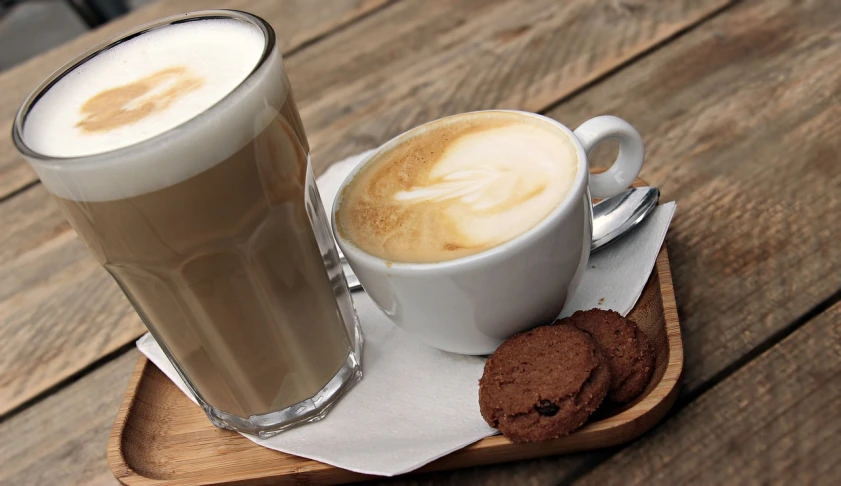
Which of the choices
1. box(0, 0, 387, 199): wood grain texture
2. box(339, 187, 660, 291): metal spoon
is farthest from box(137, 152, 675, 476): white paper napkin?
box(0, 0, 387, 199): wood grain texture

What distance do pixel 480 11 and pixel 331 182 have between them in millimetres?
561

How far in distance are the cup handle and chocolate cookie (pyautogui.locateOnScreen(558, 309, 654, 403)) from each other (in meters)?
0.12

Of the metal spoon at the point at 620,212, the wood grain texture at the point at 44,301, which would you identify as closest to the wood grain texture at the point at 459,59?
the wood grain texture at the point at 44,301

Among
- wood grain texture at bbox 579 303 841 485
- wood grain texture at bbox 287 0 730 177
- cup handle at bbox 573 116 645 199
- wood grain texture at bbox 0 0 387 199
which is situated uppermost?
cup handle at bbox 573 116 645 199

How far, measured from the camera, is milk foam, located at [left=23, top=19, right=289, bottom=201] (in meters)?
0.55

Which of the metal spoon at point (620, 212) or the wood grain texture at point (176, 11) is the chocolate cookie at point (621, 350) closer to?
the metal spoon at point (620, 212)

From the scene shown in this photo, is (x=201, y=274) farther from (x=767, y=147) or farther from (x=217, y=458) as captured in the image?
(x=767, y=147)

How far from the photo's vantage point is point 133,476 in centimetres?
68

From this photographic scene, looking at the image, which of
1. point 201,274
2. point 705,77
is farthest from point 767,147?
point 201,274

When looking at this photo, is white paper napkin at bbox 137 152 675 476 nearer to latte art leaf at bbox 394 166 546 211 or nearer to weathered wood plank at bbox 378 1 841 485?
weathered wood plank at bbox 378 1 841 485

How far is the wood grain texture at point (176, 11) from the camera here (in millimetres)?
1438

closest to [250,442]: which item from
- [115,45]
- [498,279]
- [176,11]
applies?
[498,279]

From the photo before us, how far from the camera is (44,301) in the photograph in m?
1.03

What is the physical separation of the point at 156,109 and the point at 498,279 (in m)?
0.30
